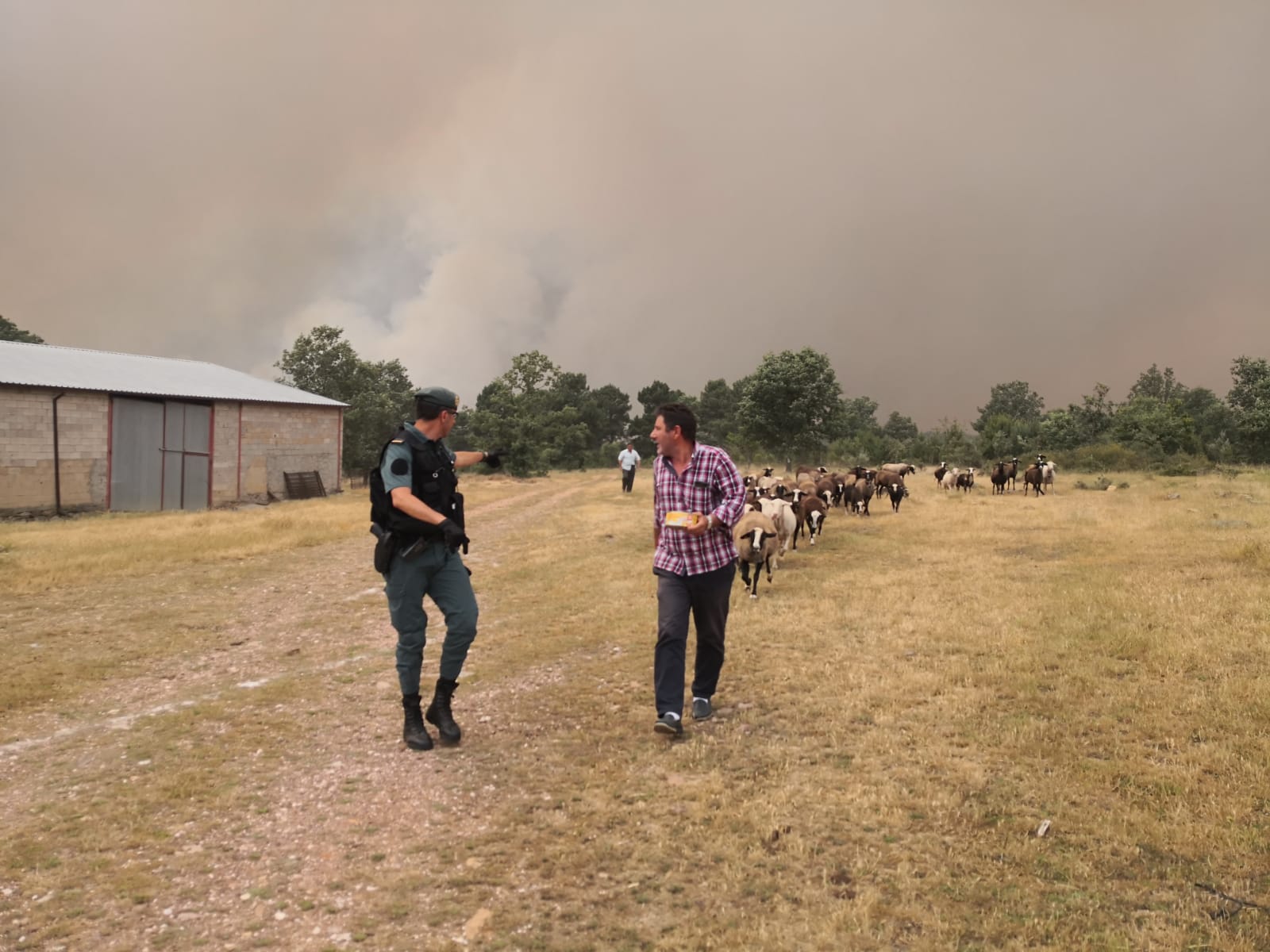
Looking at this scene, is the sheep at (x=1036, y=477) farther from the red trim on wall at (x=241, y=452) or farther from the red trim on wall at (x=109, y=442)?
the red trim on wall at (x=109, y=442)

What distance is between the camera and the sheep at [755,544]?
10.3 metres

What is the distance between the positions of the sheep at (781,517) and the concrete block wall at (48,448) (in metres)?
22.2

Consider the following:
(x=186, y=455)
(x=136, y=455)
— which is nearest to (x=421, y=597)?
(x=136, y=455)

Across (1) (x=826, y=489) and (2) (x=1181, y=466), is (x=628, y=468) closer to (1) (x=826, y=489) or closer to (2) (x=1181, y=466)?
(1) (x=826, y=489)

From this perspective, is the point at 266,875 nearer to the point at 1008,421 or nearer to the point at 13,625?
the point at 13,625

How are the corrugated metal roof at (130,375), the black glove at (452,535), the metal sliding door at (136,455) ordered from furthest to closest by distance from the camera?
the metal sliding door at (136,455) → the corrugated metal roof at (130,375) → the black glove at (452,535)

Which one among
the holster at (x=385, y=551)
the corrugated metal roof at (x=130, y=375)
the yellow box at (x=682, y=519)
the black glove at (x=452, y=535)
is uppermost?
the corrugated metal roof at (x=130, y=375)

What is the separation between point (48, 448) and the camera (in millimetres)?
21938

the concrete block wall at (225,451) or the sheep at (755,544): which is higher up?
the concrete block wall at (225,451)

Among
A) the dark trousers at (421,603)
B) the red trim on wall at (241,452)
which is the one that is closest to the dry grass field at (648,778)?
the dark trousers at (421,603)

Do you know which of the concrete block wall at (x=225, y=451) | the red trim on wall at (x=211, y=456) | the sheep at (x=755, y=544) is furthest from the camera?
the concrete block wall at (x=225, y=451)

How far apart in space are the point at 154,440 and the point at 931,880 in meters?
28.1

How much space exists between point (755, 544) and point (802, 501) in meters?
5.54

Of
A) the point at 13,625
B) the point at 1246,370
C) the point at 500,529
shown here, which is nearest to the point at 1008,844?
the point at 13,625
